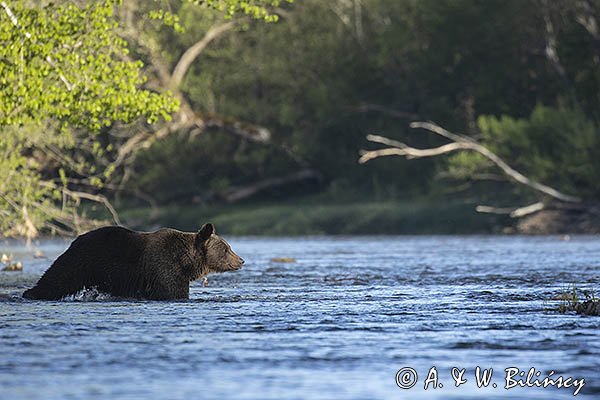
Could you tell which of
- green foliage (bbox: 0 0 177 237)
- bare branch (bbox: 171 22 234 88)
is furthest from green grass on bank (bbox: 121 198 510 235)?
green foliage (bbox: 0 0 177 237)

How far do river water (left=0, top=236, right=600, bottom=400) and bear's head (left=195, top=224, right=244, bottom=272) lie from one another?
1.59 ft

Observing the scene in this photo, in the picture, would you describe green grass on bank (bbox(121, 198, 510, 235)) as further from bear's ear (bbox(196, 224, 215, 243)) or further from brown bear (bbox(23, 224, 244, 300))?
brown bear (bbox(23, 224, 244, 300))

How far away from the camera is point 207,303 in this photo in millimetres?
19125

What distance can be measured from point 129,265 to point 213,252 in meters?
1.29

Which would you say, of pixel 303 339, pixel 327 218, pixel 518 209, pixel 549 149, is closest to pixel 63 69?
pixel 303 339

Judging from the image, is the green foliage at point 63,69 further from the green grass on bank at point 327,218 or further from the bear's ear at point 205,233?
the green grass on bank at point 327,218

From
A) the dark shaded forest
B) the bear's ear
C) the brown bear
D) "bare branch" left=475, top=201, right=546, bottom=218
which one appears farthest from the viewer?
the dark shaded forest

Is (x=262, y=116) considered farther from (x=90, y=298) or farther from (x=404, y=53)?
(x=90, y=298)

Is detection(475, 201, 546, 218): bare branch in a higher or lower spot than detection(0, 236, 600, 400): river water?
higher

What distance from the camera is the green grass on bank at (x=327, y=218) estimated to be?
52.2 metres

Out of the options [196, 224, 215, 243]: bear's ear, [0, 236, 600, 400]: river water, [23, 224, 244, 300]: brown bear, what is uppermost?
[196, 224, 215, 243]: bear's ear

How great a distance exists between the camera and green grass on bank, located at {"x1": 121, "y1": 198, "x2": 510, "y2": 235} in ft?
171

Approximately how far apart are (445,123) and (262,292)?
3586 cm

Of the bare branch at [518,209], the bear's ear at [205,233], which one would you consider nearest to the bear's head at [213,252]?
the bear's ear at [205,233]
